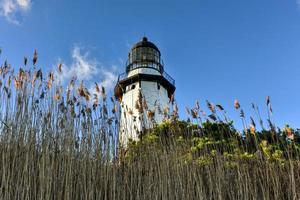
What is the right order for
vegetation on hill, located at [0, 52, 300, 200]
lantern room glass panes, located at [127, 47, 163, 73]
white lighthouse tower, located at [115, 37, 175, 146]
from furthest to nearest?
1. lantern room glass panes, located at [127, 47, 163, 73]
2. white lighthouse tower, located at [115, 37, 175, 146]
3. vegetation on hill, located at [0, 52, 300, 200]

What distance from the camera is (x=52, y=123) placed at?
2.36m

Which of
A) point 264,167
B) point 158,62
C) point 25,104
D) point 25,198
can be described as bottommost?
point 25,198

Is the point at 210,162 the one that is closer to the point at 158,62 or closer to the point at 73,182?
the point at 73,182

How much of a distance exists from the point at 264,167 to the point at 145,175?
0.92 metres

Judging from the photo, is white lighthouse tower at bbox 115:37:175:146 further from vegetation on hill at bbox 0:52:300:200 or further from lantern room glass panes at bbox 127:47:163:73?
vegetation on hill at bbox 0:52:300:200

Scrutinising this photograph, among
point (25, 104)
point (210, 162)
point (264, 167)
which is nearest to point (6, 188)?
point (25, 104)

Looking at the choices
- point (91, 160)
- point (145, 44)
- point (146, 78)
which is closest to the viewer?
point (91, 160)

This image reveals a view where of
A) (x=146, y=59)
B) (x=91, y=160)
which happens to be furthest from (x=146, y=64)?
(x=91, y=160)

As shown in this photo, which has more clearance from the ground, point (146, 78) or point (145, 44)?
point (145, 44)

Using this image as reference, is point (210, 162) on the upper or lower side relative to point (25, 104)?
lower

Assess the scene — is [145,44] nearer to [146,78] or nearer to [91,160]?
[146,78]

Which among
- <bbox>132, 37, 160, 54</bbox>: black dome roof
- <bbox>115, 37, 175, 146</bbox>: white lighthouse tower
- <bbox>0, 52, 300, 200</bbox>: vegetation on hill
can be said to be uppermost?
<bbox>132, 37, 160, 54</bbox>: black dome roof

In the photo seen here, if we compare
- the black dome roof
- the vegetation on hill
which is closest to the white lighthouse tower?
the black dome roof

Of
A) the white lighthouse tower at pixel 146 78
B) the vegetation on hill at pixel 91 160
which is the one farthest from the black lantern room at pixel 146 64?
the vegetation on hill at pixel 91 160
